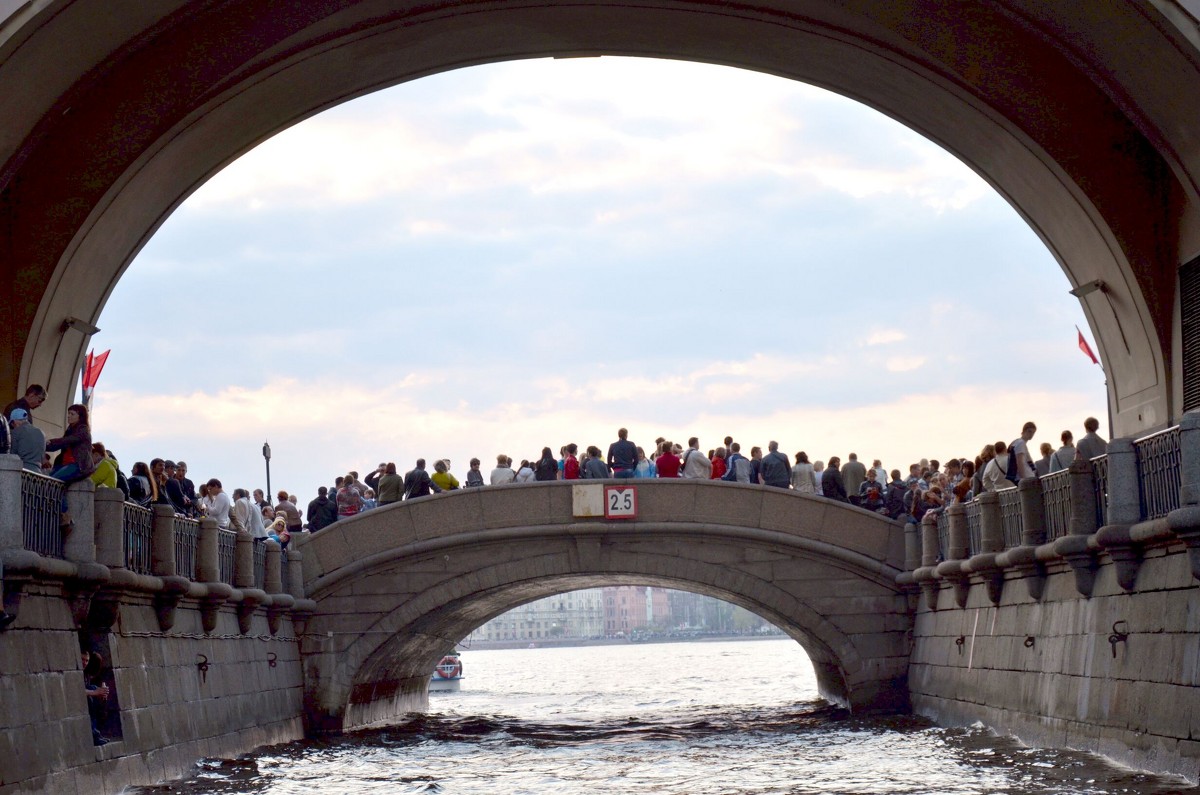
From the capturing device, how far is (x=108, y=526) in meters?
14.6

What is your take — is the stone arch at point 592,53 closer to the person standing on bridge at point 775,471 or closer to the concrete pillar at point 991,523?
the concrete pillar at point 991,523

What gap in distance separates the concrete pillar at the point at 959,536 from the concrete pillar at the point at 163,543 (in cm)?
904

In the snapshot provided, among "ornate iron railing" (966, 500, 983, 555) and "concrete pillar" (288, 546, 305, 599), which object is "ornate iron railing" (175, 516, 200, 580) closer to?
"concrete pillar" (288, 546, 305, 599)

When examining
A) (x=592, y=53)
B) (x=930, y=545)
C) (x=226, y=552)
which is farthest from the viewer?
(x=592, y=53)

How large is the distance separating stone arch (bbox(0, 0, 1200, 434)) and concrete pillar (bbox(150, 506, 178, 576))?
14.4 feet

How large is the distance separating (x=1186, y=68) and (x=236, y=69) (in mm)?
10891

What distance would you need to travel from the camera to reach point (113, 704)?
1459cm

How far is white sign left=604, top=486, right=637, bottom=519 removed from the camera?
22.9m

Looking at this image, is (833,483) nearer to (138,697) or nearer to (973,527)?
(973,527)

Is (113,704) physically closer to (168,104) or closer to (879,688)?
(168,104)

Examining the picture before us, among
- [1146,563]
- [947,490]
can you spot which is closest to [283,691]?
[947,490]

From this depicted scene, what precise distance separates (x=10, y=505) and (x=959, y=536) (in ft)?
37.4

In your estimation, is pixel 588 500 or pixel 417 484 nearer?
pixel 588 500

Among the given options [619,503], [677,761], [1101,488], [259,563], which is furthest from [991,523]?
[259,563]
